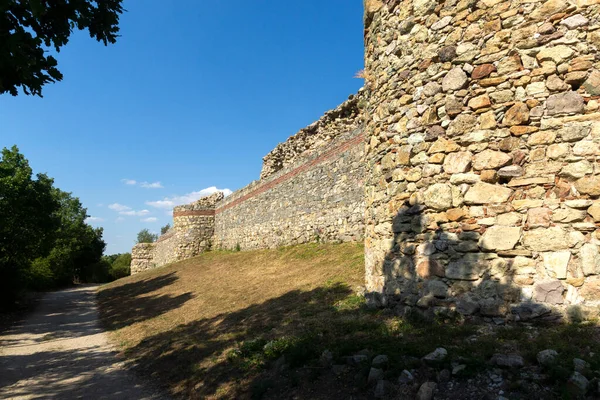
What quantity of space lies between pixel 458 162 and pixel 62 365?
25.7ft

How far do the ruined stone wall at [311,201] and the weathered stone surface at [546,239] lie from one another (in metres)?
7.28

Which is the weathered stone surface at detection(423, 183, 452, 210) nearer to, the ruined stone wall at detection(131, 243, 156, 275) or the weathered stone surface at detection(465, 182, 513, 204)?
the weathered stone surface at detection(465, 182, 513, 204)

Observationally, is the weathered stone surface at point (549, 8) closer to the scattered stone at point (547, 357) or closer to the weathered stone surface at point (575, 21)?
the weathered stone surface at point (575, 21)

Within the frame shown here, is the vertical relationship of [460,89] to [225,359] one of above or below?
above

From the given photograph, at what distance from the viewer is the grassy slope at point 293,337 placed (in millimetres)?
3662

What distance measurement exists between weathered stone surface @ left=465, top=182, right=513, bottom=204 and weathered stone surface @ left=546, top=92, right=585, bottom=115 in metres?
0.99

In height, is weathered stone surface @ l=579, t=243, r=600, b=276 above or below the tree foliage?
A: below

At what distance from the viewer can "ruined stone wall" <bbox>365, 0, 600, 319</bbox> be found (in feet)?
13.2

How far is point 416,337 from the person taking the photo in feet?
14.1

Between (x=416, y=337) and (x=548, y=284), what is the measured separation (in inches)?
59.3

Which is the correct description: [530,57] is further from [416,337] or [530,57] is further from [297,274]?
[297,274]

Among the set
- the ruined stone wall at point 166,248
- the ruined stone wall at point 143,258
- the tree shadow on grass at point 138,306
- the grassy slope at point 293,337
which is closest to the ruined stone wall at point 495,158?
the grassy slope at point 293,337

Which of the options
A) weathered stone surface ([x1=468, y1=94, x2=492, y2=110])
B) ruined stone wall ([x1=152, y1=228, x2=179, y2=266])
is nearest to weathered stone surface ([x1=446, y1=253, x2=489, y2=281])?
weathered stone surface ([x1=468, y1=94, x2=492, y2=110])

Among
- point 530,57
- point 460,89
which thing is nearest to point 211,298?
point 460,89
